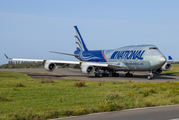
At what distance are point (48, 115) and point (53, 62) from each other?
2776 cm

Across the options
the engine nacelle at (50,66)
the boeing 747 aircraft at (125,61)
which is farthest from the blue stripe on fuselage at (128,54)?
the engine nacelle at (50,66)

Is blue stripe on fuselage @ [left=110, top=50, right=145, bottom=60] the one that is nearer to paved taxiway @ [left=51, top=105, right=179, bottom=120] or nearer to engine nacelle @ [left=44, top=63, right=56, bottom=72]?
engine nacelle @ [left=44, top=63, right=56, bottom=72]

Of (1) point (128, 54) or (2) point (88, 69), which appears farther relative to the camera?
(2) point (88, 69)

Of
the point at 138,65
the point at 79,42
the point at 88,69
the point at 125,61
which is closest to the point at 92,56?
the point at 79,42

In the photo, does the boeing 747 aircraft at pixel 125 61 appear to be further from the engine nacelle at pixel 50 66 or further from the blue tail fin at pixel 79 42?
the blue tail fin at pixel 79 42

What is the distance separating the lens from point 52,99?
14.5 meters

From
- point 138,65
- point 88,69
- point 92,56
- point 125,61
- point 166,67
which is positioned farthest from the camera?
point 92,56

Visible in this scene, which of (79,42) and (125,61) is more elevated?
(79,42)

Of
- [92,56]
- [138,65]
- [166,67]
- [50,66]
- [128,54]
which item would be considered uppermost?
[128,54]

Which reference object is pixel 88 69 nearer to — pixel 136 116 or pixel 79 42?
pixel 79 42

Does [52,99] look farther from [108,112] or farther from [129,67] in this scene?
[129,67]

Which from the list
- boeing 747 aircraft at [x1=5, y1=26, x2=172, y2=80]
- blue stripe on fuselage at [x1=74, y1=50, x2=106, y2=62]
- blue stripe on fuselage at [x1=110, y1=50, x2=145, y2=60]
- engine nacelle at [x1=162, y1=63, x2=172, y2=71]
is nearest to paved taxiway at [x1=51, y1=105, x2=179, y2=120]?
boeing 747 aircraft at [x1=5, y1=26, x2=172, y2=80]

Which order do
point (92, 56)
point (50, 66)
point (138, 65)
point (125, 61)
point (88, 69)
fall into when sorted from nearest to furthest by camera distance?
point (138, 65) < point (125, 61) < point (88, 69) < point (50, 66) < point (92, 56)

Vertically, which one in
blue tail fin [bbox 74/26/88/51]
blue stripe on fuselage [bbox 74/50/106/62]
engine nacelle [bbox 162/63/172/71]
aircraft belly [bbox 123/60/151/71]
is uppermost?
blue tail fin [bbox 74/26/88/51]
